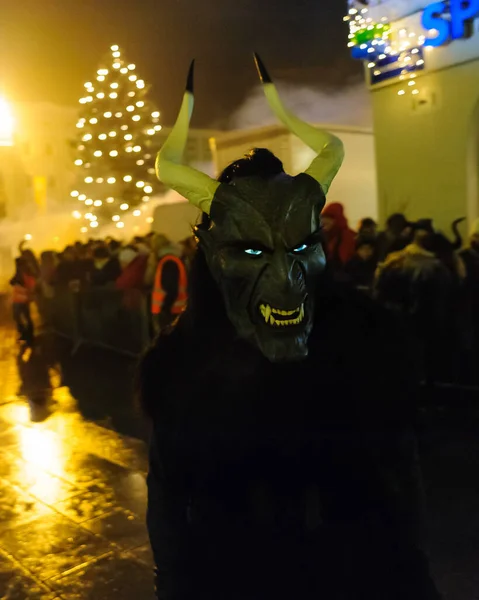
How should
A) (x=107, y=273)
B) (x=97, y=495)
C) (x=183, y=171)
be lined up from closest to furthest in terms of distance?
(x=183, y=171), (x=97, y=495), (x=107, y=273)

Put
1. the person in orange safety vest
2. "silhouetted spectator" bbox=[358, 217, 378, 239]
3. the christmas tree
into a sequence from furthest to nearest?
the christmas tree → the person in orange safety vest → "silhouetted spectator" bbox=[358, 217, 378, 239]

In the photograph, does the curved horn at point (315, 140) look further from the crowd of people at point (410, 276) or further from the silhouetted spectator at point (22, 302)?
the silhouetted spectator at point (22, 302)

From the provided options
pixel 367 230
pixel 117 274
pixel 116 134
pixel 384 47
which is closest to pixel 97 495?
pixel 367 230

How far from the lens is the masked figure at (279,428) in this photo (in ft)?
5.24

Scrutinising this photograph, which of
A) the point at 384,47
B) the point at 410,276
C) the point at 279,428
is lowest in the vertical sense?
the point at 410,276

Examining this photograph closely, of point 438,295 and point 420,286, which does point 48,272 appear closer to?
point 420,286

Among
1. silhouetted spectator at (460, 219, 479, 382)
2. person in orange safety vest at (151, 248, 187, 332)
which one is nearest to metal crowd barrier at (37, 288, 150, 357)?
person in orange safety vest at (151, 248, 187, 332)

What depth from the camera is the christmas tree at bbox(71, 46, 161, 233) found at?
18953 millimetres

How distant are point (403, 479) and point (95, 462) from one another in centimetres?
459

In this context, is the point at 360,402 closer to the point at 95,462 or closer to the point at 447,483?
the point at 447,483

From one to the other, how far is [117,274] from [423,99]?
19.2 feet

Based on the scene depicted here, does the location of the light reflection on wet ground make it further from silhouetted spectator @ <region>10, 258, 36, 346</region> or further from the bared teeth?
silhouetted spectator @ <region>10, 258, 36, 346</region>

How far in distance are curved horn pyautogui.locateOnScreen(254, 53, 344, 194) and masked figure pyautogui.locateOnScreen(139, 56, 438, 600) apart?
21 mm

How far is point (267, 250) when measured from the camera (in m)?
1.71
